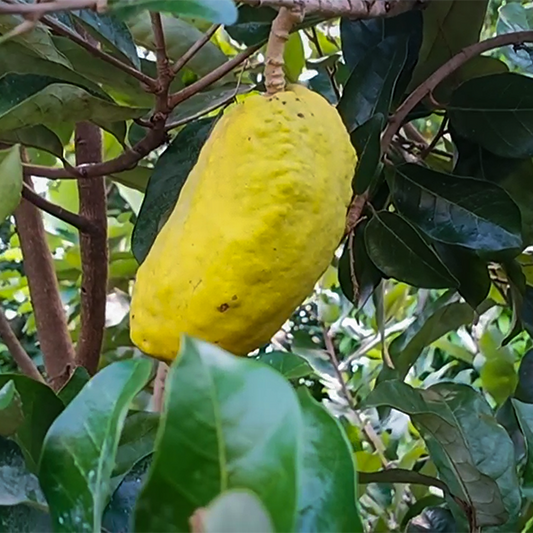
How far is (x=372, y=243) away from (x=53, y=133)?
259mm

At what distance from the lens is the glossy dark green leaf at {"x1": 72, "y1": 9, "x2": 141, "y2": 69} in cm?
59

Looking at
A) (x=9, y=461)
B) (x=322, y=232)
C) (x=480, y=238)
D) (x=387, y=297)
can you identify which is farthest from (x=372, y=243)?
(x=387, y=297)

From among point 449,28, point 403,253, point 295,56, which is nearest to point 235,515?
point 403,253

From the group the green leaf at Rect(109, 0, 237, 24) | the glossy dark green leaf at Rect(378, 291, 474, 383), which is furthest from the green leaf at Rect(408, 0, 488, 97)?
the green leaf at Rect(109, 0, 237, 24)

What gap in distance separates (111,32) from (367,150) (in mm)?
212

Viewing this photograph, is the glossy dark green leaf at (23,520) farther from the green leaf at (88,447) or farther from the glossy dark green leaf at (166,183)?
the glossy dark green leaf at (166,183)

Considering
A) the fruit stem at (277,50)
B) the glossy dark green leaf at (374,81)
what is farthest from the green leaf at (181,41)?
the fruit stem at (277,50)

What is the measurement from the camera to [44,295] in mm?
856

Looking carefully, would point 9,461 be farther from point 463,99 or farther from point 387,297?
point 387,297

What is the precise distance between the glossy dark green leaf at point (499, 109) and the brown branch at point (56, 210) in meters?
0.34

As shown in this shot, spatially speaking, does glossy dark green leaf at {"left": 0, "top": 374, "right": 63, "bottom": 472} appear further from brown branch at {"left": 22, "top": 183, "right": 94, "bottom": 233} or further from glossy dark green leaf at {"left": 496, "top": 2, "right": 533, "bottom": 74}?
glossy dark green leaf at {"left": 496, "top": 2, "right": 533, "bottom": 74}

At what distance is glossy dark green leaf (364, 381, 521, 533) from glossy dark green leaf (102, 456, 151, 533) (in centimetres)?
14

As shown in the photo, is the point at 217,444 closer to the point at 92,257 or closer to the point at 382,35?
the point at 382,35

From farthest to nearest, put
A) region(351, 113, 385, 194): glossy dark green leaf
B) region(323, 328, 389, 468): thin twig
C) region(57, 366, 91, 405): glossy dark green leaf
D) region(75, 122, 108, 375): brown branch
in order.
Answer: region(323, 328, 389, 468): thin twig < region(75, 122, 108, 375): brown branch < region(351, 113, 385, 194): glossy dark green leaf < region(57, 366, 91, 405): glossy dark green leaf
